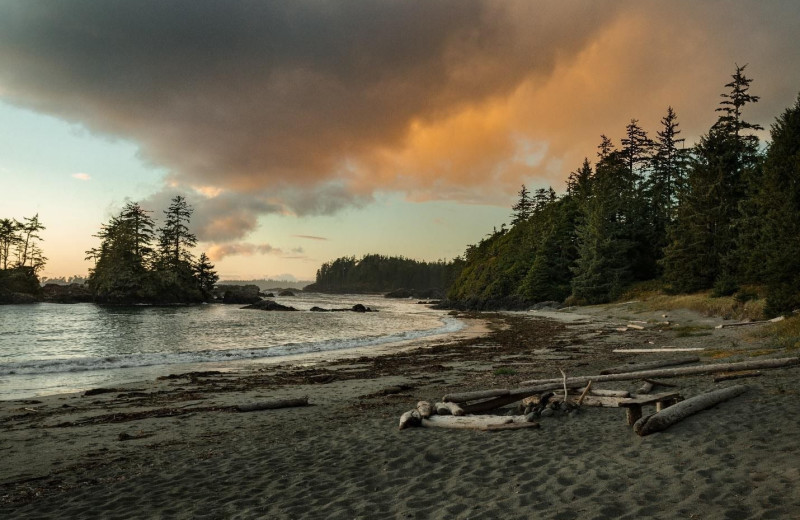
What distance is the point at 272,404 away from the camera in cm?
1232

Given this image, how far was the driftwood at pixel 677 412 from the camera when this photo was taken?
754 cm

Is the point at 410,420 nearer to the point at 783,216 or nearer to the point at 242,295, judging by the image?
the point at 783,216

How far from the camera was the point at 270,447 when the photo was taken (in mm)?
8680

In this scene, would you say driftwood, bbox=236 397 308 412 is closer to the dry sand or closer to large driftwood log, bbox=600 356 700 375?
the dry sand

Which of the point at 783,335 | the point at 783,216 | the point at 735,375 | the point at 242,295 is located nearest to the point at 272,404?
the point at 735,375

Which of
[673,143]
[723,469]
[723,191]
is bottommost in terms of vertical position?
[723,469]

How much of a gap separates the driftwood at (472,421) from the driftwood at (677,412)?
6.59ft

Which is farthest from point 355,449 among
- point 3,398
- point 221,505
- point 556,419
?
point 3,398

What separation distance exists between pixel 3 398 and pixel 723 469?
18.4 metres

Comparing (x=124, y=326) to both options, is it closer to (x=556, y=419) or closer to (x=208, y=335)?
(x=208, y=335)

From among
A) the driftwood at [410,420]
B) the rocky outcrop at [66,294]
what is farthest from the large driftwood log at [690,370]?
the rocky outcrop at [66,294]

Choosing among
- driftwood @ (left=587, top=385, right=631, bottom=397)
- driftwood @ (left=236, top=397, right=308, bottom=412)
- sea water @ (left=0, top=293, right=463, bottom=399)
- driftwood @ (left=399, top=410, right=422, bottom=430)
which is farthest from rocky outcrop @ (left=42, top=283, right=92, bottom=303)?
driftwood @ (left=587, top=385, right=631, bottom=397)

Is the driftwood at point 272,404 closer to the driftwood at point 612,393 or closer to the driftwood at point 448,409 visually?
the driftwood at point 448,409

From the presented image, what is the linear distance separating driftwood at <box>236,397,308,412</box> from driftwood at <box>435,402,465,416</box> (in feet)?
14.7
